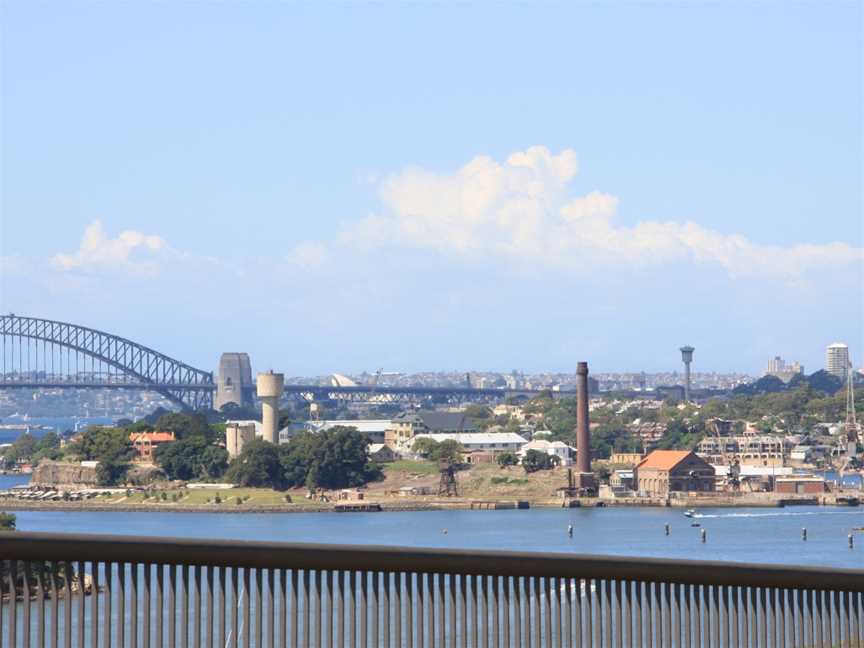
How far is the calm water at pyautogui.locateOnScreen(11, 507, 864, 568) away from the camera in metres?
40.1

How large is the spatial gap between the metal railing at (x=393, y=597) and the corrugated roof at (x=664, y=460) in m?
58.6

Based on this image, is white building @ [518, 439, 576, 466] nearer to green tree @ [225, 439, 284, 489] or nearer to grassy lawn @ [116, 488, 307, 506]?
green tree @ [225, 439, 284, 489]

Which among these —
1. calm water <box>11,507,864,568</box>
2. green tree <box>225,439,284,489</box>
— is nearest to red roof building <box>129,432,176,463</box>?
green tree <box>225,439,284,489</box>

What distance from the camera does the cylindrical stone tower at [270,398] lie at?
233 feet

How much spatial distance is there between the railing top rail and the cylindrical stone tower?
6650 centimetres

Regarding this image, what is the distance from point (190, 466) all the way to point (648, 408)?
49030mm

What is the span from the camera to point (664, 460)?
63.7 meters

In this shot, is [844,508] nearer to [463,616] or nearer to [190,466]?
[190,466]

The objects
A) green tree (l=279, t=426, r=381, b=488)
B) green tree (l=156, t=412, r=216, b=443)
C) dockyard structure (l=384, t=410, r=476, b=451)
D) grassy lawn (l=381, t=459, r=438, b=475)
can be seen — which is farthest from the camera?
dockyard structure (l=384, t=410, r=476, b=451)

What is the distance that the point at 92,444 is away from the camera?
2869 inches

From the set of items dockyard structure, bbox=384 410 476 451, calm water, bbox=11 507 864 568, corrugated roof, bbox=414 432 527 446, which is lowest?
calm water, bbox=11 507 864 568

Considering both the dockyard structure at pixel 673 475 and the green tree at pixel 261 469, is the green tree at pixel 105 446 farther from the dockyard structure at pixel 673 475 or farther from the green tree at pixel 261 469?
the dockyard structure at pixel 673 475

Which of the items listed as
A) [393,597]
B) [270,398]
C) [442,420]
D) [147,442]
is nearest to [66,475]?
[147,442]

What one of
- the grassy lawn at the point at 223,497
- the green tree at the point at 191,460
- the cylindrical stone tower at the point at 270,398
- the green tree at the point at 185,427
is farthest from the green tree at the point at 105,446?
the grassy lawn at the point at 223,497
